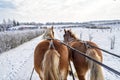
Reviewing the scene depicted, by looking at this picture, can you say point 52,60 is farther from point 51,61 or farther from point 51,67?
point 51,67

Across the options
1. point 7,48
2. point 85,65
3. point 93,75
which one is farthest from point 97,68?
point 7,48

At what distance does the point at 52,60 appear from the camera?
4172mm

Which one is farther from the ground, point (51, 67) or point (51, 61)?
point (51, 61)

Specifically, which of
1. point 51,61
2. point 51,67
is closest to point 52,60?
point 51,61

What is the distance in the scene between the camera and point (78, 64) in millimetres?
5234

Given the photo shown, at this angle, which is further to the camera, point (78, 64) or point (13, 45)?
point (13, 45)

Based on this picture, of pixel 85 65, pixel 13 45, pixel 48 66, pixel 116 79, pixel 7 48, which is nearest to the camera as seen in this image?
pixel 48 66

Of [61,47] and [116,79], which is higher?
[61,47]

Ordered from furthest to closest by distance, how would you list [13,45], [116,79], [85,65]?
[13,45]
[116,79]
[85,65]

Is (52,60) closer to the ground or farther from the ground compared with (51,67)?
farther from the ground

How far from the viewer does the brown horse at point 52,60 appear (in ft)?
13.6

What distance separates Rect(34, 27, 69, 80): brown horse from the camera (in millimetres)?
4141

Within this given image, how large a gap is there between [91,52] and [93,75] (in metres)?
0.55

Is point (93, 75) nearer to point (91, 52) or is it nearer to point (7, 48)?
point (91, 52)
